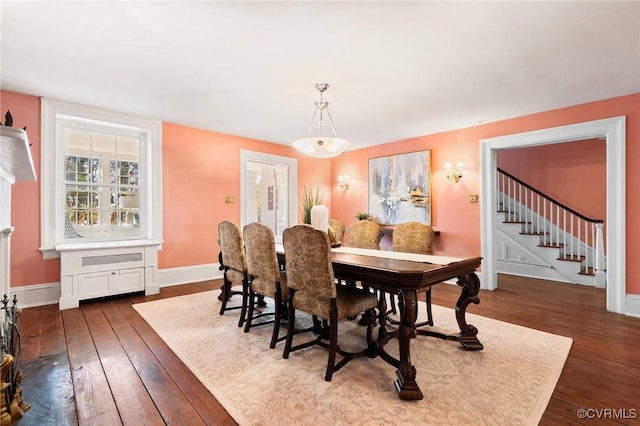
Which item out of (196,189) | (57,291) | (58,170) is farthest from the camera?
(196,189)

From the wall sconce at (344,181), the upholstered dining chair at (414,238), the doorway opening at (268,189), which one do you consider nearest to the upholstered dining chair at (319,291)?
the upholstered dining chair at (414,238)

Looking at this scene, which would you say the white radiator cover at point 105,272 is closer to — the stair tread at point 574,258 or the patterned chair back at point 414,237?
the patterned chair back at point 414,237

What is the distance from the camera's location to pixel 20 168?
1.83 metres

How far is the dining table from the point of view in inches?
73.8

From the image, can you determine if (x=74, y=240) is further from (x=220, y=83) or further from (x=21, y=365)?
(x=220, y=83)

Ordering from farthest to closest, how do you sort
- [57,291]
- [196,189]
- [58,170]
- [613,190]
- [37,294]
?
[196,189] → [58,170] → [57,291] → [37,294] → [613,190]

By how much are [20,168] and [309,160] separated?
4868 millimetres

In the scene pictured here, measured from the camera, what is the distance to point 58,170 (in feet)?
12.3

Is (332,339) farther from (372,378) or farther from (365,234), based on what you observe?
(365,234)

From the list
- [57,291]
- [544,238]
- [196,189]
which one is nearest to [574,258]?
[544,238]

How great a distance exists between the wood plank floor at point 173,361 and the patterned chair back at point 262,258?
85 centimetres

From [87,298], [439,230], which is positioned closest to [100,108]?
[87,298]

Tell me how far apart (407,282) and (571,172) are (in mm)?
5416

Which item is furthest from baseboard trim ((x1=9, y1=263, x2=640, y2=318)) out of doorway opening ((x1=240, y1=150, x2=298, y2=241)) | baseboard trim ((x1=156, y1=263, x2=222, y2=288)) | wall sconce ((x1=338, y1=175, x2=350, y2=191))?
wall sconce ((x1=338, y1=175, x2=350, y2=191))
